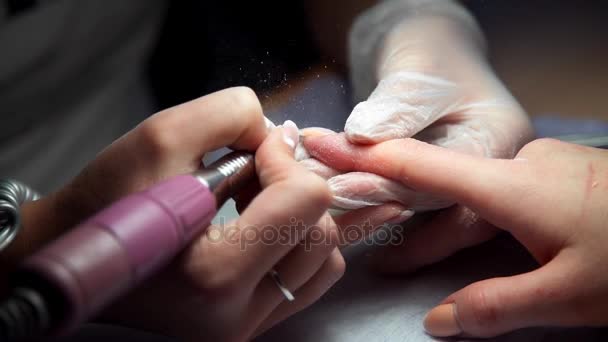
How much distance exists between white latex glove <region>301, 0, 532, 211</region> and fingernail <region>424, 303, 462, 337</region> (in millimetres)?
141

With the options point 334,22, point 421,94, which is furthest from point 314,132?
point 334,22

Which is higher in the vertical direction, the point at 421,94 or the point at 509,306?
the point at 421,94

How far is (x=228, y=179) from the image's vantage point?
1.83 ft

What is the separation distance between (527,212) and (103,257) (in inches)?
18.9

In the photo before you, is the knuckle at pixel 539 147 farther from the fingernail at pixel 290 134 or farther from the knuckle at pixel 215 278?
the knuckle at pixel 215 278

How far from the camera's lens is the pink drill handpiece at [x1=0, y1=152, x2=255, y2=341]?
0.36 metres

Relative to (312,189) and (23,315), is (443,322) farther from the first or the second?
(23,315)

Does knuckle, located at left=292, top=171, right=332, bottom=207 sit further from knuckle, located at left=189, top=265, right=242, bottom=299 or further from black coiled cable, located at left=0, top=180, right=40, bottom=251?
black coiled cable, located at left=0, top=180, right=40, bottom=251

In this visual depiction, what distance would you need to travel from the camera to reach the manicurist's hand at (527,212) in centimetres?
59

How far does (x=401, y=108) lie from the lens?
71 centimetres

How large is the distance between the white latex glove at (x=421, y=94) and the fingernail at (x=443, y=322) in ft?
0.46

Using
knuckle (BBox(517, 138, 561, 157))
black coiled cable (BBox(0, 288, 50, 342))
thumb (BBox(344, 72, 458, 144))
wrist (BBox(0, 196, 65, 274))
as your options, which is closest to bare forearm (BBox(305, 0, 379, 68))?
thumb (BBox(344, 72, 458, 144))

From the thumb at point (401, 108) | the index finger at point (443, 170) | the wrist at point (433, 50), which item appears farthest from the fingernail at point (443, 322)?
the wrist at point (433, 50)

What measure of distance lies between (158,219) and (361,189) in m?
0.29
